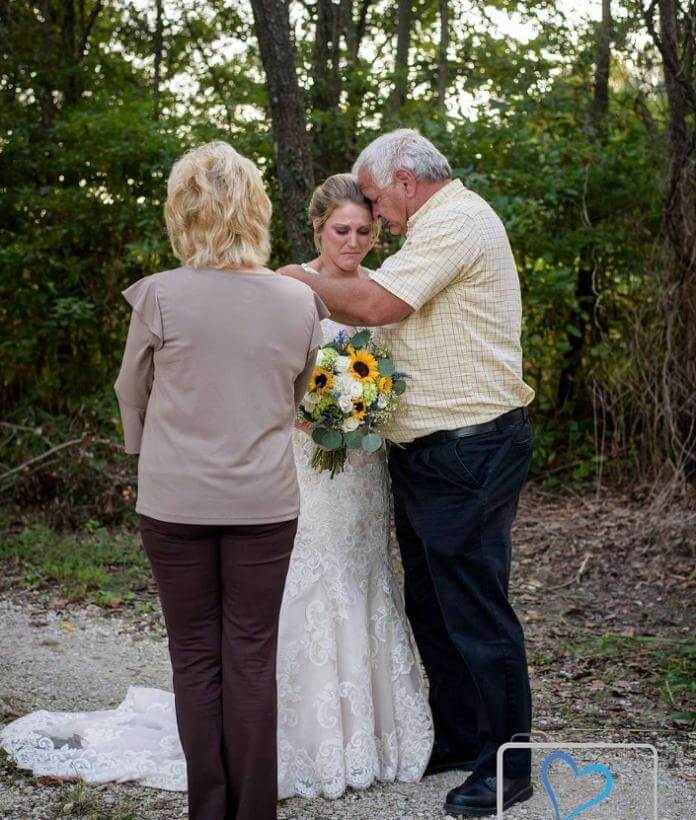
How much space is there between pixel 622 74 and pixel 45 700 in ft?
20.6

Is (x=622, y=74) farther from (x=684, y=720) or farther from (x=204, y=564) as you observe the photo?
(x=204, y=564)

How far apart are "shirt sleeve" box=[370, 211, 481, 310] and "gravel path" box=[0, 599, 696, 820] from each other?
165 centimetres

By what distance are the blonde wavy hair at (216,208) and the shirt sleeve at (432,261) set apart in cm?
61

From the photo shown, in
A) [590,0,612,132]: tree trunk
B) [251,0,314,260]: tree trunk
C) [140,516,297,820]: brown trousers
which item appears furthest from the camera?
[590,0,612,132]: tree trunk

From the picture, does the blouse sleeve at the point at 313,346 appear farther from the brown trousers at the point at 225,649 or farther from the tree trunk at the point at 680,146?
the tree trunk at the point at 680,146

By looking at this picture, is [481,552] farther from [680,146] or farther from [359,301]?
[680,146]

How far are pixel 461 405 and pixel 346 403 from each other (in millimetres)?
362

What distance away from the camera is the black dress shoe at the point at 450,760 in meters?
3.75

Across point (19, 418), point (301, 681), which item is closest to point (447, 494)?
point (301, 681)

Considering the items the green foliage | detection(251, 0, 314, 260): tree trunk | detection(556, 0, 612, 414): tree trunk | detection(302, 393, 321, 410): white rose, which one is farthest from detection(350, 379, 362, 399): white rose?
detection(556, 0, 612, 414): tree trunk

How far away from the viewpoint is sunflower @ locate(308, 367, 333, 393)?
336cm

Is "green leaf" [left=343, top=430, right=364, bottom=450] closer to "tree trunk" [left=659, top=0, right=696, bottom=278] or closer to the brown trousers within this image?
the brown trousers

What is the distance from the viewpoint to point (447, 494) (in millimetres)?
3373

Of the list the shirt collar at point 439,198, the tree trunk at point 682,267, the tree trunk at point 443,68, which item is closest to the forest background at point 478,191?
the tree trunk at point 682,267
